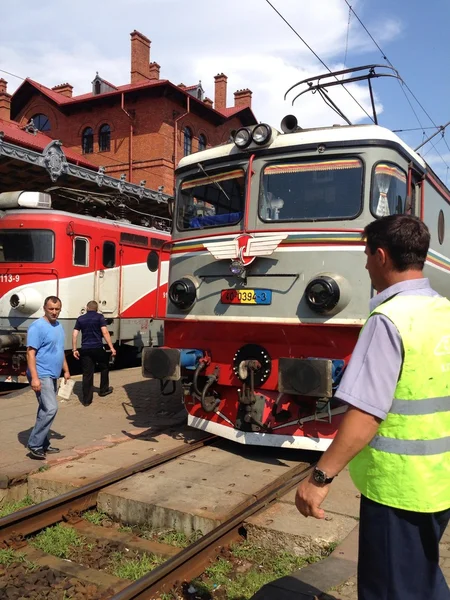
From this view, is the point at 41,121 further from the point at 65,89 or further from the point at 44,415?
the point at 44,415

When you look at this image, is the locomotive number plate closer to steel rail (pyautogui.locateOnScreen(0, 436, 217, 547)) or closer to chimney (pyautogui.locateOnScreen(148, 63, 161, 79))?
steel rail (pyautogui.locateOnScreen(0, 436, 217, 547))

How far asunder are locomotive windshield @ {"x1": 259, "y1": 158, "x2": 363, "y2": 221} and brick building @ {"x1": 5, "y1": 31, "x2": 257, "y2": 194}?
68.9 ft

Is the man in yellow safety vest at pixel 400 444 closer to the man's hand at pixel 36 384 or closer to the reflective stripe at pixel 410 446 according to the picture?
the reflective stripe at pixel 410 446

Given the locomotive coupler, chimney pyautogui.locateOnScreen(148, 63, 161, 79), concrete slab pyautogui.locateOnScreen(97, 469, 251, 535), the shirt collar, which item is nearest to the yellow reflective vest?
the shirt collar

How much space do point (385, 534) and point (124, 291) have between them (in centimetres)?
1137

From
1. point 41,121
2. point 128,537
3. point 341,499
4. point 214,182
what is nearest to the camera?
point 128,537

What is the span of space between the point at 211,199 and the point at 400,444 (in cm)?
544

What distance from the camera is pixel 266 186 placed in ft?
22.0

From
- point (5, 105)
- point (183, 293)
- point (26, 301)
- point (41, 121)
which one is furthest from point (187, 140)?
point (183, 293)

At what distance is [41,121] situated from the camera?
31.3m

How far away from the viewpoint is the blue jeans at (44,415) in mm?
6391

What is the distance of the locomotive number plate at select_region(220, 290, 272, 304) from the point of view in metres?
6.39

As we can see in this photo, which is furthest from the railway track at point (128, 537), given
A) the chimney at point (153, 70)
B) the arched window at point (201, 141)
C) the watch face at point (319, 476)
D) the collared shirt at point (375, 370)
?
the chimney at point (153, 70)

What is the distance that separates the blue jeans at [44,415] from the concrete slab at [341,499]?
109 inches
